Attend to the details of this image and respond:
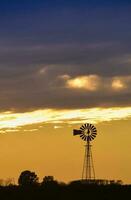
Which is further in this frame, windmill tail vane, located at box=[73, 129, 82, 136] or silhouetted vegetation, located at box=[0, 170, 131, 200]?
windmill tail vane, located at box=[73, 129, 82, 136]

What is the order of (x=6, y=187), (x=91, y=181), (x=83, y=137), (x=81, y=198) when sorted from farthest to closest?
(x=83, y=137), (x=91, y=181), (x=6, y=187), (x=81, y=198)

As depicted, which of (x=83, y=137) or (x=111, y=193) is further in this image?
(x=83, y=137)

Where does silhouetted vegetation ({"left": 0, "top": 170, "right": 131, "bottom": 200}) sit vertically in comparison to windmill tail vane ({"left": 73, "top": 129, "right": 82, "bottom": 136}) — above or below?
below

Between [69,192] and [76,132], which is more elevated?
[76,132]

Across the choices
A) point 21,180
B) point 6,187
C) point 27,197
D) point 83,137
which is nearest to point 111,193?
point 27,197

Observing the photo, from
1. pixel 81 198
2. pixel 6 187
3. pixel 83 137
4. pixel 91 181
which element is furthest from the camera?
pixel 83 137

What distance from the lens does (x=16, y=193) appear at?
110 m

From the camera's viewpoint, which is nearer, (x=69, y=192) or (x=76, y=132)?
(x=69, y=192)

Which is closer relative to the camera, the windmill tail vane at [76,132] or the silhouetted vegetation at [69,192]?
the silhouetted vegetation at [69,192]

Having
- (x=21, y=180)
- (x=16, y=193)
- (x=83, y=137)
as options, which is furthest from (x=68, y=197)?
(x=21, y=180)

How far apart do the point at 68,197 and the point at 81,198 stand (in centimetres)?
187

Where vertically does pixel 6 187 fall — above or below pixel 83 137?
below

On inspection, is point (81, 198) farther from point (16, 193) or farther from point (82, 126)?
point (82, 126)

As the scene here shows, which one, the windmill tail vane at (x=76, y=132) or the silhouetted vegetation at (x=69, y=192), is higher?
the windmill tail vane at (x=76, y=132)
